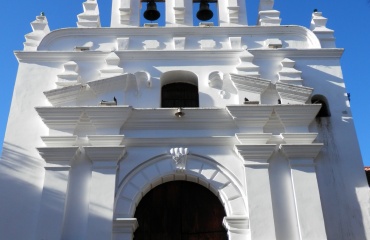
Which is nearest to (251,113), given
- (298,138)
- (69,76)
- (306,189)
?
(298,138)

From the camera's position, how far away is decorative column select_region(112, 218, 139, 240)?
10172 mm

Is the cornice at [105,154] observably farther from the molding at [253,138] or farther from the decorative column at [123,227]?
the molding at [253,138]

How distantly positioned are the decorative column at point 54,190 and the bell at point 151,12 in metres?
4.84

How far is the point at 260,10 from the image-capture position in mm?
13805

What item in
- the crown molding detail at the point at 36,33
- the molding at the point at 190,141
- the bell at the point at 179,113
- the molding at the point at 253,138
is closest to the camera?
the molding at the point at 253,138

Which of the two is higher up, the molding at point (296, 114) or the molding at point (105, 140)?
the molding at point (296, 114)

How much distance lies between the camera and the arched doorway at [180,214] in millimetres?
10625

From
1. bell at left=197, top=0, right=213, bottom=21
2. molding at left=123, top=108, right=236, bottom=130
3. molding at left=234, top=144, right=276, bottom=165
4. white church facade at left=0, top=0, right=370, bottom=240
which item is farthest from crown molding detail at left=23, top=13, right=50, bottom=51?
molding at left=234, top=144, right=276, bottom=165

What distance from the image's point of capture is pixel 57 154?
10.9 m

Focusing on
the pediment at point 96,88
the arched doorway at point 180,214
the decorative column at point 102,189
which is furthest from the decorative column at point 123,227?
the pediment at point 96,88

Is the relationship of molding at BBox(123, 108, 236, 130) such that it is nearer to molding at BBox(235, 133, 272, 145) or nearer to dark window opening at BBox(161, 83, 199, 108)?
molding at BBox(235, 133, 272, 145)

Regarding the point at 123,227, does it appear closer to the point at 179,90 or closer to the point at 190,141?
the point at 190,141

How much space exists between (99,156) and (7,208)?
208 centimetres

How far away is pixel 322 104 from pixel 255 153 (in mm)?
2268
